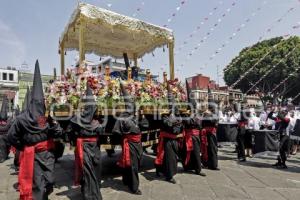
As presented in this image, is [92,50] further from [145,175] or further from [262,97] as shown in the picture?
[262,97]

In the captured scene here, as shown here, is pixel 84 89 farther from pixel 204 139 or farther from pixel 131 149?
pixel 204 139

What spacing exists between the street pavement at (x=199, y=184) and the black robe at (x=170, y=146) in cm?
29

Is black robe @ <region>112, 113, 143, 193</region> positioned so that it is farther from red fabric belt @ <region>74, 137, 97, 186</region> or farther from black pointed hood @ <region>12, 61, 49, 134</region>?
black pointed hood @ <region>12, 61, 49, 134</region>

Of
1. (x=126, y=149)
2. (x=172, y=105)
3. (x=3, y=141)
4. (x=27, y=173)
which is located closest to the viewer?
(x=27, y=173)

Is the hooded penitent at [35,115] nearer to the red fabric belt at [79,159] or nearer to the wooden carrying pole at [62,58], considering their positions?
the red fabric belt at [79,159]

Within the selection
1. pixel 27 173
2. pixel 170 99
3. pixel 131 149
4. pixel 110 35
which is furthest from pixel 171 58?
pixel 27 173

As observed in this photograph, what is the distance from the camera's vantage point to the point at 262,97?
33844mm

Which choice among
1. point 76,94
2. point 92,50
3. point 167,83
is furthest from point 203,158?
point 92,50

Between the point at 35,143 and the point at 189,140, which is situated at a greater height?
the point at 35,143

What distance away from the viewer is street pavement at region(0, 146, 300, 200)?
20.3 ft

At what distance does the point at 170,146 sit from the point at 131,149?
4.10 feet

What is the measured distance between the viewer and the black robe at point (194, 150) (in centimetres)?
798

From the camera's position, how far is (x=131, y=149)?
6.55 m

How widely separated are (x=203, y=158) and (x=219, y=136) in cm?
266
